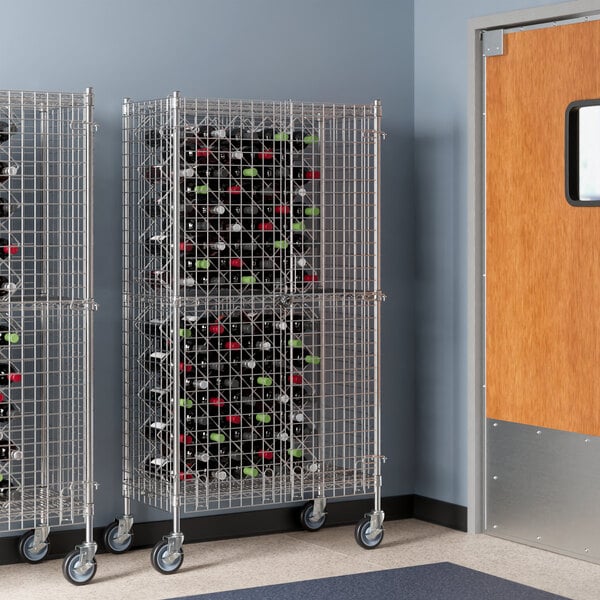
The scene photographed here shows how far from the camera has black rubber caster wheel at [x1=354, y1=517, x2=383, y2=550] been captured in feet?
16.5

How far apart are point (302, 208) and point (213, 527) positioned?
1462 mm

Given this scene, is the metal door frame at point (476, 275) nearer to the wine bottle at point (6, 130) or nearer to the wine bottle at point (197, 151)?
the wine bottle at point (197, 151)

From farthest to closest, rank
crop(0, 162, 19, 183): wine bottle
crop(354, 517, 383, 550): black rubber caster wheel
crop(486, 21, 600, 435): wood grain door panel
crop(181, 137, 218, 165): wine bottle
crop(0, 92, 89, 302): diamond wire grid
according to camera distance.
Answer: crop(354, 517, 383, 550): black rubber caster wheel, crop(486, 21, 600, 435): wood grain door panel, crop(181, 137, 218, 165): wine bottle, crop(0, 92, 89, 302): diamond wire grid, crop(0, 162, 19, 183): wine bottle

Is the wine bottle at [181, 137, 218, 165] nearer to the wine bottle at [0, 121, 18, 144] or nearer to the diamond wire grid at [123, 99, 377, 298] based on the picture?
the diamond wire grid at [123, 99, 377, 298]

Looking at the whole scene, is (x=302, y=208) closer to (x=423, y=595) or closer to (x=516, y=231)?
(x=516, y=231)

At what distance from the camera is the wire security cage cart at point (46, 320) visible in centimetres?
443

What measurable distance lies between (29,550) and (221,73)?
2173 millimetres

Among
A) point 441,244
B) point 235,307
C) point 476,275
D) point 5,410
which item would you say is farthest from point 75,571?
point 441,244

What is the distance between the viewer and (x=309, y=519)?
5324 mm

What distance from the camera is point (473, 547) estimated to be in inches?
199

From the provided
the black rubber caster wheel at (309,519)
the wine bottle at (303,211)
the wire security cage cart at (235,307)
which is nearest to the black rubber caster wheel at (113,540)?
the wire security cage cart at (235,307)

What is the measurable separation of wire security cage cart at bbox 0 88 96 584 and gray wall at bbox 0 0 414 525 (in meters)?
0.15

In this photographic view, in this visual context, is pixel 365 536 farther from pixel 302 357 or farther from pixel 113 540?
pixel 113 540

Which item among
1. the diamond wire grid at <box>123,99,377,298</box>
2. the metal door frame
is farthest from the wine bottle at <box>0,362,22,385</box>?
the metal door frame
